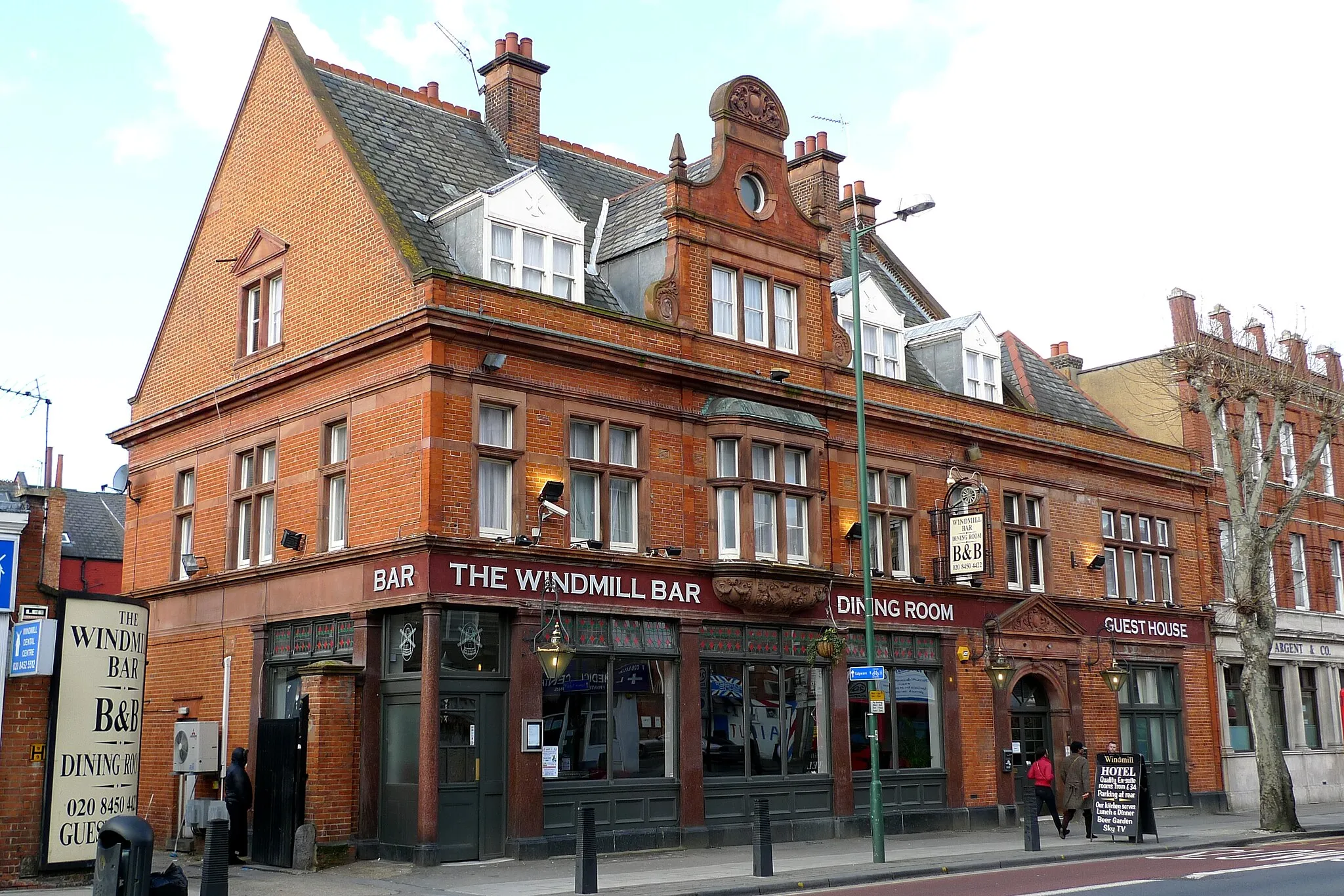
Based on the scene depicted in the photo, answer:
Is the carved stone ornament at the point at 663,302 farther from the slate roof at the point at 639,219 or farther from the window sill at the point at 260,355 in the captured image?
the window sill at the point at 260,355

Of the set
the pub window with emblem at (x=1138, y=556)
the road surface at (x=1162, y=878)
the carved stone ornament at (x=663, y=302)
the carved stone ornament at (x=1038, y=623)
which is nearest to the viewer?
the road surface at (x=1162, y=878)

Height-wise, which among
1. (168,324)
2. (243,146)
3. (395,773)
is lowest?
(395,773)

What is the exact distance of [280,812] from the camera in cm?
2005

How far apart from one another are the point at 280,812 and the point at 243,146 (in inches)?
547

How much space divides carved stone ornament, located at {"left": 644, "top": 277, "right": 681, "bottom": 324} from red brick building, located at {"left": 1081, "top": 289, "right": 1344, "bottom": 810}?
1571 centimetres

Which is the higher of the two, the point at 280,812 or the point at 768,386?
the point at 768,386

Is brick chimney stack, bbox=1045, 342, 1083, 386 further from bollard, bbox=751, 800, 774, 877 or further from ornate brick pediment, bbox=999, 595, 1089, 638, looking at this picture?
bollard, bbox=751, 800, 774, 877

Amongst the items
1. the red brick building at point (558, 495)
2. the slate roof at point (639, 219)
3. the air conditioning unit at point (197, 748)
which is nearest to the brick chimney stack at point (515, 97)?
the red brick building at point (558, 495)

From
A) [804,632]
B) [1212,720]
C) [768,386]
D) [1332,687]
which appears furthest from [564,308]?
[1332,687]

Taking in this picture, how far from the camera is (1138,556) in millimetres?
33625

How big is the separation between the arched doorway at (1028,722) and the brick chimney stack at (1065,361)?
1274 cm

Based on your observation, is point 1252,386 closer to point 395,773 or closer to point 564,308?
point 564,308

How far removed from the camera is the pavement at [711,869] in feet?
55.8

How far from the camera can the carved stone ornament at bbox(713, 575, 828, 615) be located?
2378 centimetres
